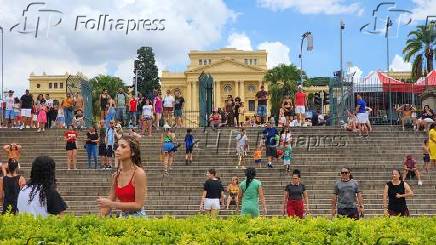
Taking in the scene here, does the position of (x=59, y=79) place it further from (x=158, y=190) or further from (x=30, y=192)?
(x=30, y=192)

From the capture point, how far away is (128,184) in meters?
6.19

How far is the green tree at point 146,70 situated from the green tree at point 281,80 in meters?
14.8

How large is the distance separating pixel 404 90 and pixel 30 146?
17.1 meters

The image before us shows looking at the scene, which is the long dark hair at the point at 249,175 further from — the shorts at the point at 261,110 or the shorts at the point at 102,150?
the shorts at the point at 261,110

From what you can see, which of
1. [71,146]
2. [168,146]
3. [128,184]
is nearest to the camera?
[128,184]

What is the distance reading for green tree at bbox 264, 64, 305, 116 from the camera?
250 feet

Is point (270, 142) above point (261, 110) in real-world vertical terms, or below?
below

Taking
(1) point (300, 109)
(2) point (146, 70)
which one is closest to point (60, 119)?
(1) point (300, 109)

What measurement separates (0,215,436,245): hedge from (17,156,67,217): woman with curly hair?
42 centimetres

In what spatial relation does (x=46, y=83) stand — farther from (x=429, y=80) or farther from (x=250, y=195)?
(x=250, y=195)

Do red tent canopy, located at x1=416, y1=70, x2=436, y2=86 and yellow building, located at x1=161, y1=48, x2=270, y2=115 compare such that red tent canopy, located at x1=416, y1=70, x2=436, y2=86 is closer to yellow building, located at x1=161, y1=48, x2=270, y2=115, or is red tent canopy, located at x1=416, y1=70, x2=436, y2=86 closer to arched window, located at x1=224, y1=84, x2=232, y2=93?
yellow building, located at x1=161, y1=48, x2=270, y2=115

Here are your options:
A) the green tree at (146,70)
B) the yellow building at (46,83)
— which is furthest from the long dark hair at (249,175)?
the yellow building at (46,83)

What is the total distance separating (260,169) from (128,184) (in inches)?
486

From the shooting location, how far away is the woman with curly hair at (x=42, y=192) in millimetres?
6562
